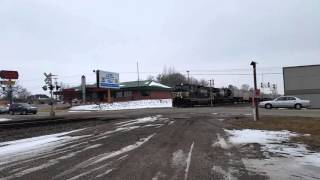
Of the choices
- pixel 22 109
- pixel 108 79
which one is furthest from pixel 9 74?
pixel 108 79

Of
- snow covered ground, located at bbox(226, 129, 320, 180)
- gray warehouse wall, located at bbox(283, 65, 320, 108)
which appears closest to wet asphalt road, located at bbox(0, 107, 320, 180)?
snow covered ground, located at bbox(226, 129, 320, 180)

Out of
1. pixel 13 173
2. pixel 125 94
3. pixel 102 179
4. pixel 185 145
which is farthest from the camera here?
pixel 125 94

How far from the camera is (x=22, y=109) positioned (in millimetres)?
64125

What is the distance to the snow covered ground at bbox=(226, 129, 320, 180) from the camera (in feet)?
36.0

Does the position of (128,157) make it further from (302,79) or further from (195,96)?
(302,79)

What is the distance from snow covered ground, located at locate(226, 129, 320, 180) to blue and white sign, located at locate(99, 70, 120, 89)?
6548 cm

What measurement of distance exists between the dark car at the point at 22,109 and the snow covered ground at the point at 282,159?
159 feet

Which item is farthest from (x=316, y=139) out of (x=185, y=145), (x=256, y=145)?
(x=185, y=145)

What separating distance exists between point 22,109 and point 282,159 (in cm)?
5559

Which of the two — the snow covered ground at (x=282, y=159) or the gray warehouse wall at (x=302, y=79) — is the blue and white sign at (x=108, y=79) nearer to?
the gray warehouse wall at (x=302, y=79)

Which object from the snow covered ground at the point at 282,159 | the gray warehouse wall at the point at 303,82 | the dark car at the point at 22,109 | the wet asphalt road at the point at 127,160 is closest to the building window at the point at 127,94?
the dark car at the point at 22,109

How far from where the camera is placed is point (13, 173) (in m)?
10.9

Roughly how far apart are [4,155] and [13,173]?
3456 millimetres

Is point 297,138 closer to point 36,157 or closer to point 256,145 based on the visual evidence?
point 256,145
